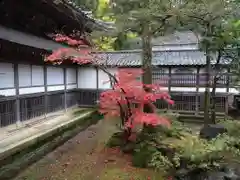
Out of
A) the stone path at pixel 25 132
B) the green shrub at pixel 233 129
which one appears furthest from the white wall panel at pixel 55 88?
the green shrub at pixel 233 129

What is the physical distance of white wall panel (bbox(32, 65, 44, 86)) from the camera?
34.2 ft

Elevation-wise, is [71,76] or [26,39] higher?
[26,39]

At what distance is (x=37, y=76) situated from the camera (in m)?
10.8

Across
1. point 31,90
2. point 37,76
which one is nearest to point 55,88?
point 37,76

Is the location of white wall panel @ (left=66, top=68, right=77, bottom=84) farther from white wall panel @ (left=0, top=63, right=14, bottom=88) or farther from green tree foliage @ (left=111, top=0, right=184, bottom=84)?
green tree foliage @ (left=111, top=0, right=184, bottom=84)

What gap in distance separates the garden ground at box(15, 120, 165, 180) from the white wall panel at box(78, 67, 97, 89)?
6.80 m

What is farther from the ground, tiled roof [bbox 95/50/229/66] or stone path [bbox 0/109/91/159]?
tiled roof [bbox 95/50/229/66]

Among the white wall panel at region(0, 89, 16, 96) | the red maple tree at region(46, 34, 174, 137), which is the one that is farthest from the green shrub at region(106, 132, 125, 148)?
the white wall panel at region(0, 89, 16, 96)

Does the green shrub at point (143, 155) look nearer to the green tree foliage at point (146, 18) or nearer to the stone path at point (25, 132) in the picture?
the green tree foliage at point (146, 18)

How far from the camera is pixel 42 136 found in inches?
326

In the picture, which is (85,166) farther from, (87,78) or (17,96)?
(87,78)

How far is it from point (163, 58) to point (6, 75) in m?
9.30

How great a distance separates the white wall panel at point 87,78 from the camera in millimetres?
15586

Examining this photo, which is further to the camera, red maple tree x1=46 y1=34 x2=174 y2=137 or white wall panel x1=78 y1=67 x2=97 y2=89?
white wall panel x1=78 y1=67 x2=97 y2=89
